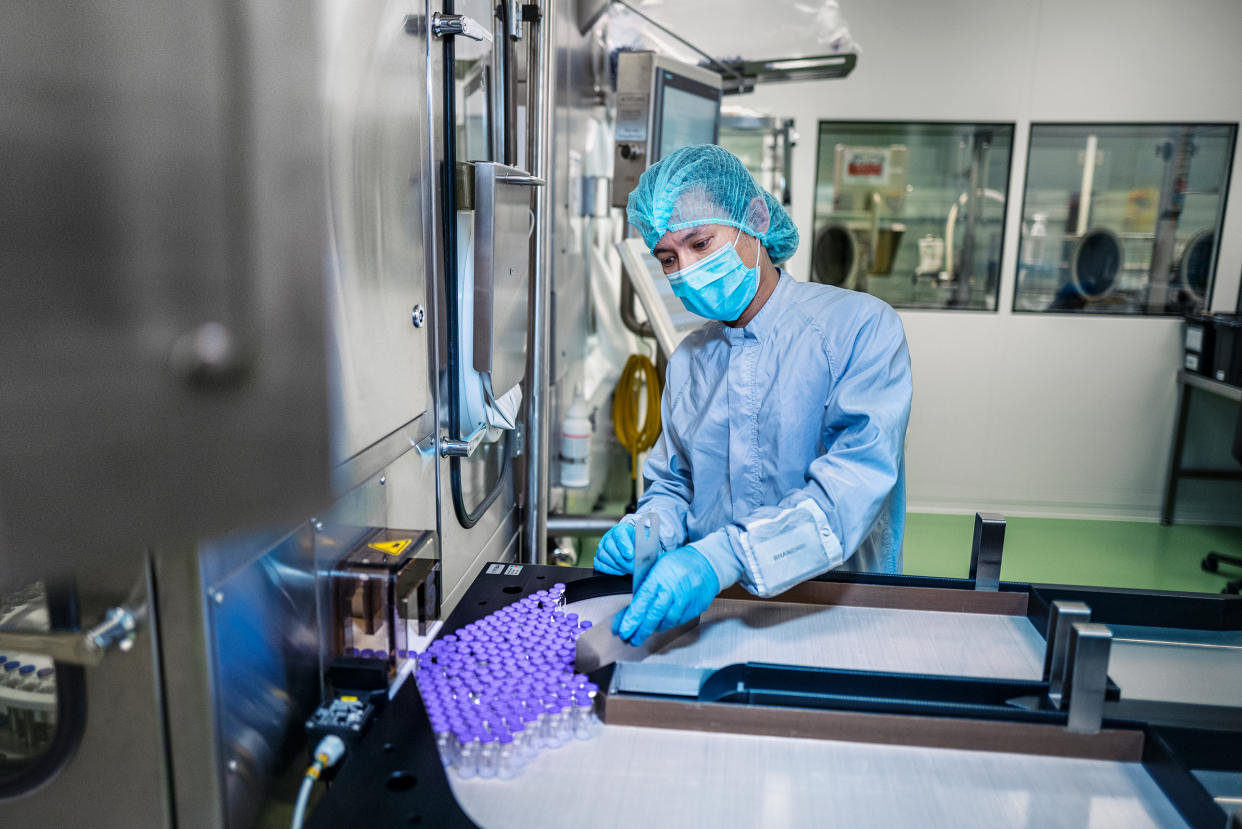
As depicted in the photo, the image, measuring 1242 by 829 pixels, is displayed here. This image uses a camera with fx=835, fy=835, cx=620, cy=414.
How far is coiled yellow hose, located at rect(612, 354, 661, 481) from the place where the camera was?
8.64 feet

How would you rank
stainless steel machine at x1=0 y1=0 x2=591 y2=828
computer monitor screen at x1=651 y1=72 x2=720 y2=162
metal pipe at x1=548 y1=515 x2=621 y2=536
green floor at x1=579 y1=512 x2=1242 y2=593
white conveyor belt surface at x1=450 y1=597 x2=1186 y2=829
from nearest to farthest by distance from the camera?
stainless steel machine at x1=0 y1=0 x2=591 y2=828 → white conveyor belt surface at x1=450 y1=597 x2=1186 y2=829 → computer monitor screen at x1=651 y1=72 x2=720 y2=162 → metal pipe at x1=548 y1=515 x2=621 y2=536 → green floor at x1=579 y1=512 x2=1242 y2=593

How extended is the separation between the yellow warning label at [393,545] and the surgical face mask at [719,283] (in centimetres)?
54

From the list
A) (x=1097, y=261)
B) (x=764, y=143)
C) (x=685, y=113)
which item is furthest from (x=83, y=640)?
(x=1097, y=261)

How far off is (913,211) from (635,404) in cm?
168

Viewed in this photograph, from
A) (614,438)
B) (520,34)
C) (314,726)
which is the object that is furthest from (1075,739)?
(614,438)

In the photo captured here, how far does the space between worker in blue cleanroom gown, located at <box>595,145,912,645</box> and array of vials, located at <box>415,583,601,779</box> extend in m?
0.21

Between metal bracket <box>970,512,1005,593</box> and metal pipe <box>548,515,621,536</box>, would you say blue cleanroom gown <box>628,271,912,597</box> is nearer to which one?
metal bracket <box>970,512,1005,593</box>

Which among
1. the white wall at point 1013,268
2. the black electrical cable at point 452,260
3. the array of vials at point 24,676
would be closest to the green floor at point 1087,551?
the white wall at point 1013,268

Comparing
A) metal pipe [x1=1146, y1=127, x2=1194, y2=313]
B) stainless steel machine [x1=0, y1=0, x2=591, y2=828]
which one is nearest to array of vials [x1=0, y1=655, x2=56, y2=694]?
stainless steel machine [x1=0, y1=0, x2=591, y2=828]

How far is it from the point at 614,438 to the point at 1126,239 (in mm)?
2312

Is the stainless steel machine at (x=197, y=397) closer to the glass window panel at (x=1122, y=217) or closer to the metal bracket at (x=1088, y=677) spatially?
the metal bracket at (x=1088, y=677)

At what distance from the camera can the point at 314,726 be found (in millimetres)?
700

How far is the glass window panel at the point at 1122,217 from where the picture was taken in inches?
132

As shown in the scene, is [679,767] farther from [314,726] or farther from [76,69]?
[76,69]
